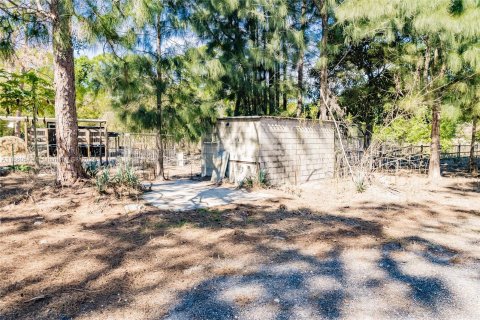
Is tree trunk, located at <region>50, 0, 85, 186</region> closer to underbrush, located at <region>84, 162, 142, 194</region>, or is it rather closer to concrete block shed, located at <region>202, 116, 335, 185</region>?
underbrush, located at <region>84, 162, 142, 194</region>

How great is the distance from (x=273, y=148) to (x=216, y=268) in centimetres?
558

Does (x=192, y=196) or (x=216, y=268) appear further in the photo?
(x=192, y=196)

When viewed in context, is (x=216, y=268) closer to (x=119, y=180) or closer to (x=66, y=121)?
(x=119, y=180)

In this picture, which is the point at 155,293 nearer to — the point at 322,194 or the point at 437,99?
the point at 322,194

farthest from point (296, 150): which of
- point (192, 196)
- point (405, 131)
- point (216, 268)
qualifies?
point (216, 268)

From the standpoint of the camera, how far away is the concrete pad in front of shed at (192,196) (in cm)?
617

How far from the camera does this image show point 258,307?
8.29 ft

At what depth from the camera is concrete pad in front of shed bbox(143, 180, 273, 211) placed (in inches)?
243

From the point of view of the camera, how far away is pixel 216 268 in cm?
330

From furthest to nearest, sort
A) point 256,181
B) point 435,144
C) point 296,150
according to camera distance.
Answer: point 435,144
point 296,150
point 256,181

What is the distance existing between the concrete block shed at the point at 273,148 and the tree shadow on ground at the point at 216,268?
3268 mm

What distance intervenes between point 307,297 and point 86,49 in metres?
5.09

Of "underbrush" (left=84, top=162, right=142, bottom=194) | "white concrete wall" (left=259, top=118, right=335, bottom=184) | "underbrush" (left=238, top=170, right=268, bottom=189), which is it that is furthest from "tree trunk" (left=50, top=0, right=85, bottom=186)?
"white concrete wall" (left=259, top=118, right=335, bottom=184)

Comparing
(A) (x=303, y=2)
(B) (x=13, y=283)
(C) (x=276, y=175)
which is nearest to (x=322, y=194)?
(C) (x=276, y=175)
